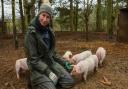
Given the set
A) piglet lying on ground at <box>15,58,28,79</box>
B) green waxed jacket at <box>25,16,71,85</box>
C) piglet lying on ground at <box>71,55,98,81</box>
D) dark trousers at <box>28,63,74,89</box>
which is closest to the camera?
green waxed jacket at <box>25,16,71,85</box>

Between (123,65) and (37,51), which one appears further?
(123,65)

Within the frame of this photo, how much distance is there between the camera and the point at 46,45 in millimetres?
5438

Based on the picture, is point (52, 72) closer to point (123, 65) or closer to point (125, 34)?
point (123, 65)

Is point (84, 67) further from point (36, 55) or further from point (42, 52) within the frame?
point (36, 55)

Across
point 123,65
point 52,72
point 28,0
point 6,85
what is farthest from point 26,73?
point 28,0

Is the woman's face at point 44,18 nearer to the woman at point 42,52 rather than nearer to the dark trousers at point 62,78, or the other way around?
the woman at point 42,52

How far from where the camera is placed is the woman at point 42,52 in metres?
5.25

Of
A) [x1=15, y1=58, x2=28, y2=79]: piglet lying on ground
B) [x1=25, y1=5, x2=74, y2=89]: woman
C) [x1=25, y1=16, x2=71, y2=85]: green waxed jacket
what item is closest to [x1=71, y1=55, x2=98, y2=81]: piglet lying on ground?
[x1=25, y1=5, x2=74, y2=89]: woman

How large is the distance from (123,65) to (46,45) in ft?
9.95

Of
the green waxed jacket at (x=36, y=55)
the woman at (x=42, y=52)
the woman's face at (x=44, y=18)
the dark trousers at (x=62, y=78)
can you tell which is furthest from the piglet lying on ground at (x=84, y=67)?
the woman's face at (x=44, y=18)

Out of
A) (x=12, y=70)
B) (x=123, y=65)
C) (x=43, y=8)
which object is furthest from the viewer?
(x=123, y=65)

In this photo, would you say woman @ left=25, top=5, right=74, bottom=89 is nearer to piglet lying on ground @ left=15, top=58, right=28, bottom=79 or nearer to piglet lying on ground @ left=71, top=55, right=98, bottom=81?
piglet lying on ground @ left=71, top=55, right=98, bottom=81

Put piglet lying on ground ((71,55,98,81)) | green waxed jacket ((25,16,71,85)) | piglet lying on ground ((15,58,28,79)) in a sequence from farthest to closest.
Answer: piglet lying on ground ((15,58,28,79)) < piglet lying on ground ((71,55,98,81)) < green waxed jacket ((25,16,71,85))

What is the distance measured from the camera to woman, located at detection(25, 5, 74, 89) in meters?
5.25
